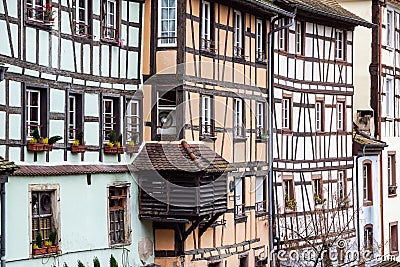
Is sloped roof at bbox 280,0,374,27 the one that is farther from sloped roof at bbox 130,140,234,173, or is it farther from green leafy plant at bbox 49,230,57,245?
green leafy plant at bbox 49,230,57,245

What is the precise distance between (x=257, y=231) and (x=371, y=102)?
35.7 feet

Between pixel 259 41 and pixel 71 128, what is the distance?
9.52 meters

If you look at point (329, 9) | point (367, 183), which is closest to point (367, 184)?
point (367, 183)

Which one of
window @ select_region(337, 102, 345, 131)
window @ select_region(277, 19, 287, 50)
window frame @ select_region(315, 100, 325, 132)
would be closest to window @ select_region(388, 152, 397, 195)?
window @ select_region(337, 102, 345, 131)

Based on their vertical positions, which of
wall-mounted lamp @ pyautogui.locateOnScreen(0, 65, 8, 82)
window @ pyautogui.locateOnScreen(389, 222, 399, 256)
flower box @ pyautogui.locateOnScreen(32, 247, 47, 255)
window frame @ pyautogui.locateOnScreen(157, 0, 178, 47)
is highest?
window frame @ pyautogui.locateOnScreen(157, 0, 178, 47)

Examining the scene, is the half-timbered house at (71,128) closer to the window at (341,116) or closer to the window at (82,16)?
the window at (82,16)

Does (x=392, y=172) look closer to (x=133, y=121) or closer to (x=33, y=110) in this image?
(x=133, y=121)

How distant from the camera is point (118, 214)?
88.1 ft

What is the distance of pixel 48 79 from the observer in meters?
24.0

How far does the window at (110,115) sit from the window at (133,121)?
0.40m

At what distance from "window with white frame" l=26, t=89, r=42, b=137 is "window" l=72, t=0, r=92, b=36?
6.62ft

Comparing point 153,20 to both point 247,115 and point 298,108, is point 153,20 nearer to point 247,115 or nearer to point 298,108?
point 247,115

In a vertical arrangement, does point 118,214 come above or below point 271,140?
below

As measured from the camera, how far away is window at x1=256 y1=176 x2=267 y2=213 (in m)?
33.2
